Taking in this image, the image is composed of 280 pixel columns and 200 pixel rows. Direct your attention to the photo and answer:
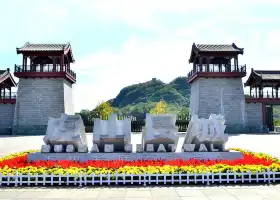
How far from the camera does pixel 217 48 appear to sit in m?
29.0

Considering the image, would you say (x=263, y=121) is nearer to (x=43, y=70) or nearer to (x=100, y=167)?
(x=43, y=70)

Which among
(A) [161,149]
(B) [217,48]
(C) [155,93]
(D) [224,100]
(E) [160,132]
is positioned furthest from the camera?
(C) [155,93]

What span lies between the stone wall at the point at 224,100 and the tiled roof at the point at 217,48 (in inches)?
115

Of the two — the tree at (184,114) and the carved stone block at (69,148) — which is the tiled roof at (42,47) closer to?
the tree at (184,114)

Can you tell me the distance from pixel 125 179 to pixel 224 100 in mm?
23173

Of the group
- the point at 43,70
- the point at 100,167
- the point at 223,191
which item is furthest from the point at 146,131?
the point at 43,70

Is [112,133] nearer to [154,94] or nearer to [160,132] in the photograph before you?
[160,132]

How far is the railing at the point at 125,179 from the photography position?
22.8 feet

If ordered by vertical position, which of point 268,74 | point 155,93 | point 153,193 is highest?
point 155,93

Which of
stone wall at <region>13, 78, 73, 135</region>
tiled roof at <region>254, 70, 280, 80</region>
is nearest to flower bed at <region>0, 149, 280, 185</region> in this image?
stone wall at <region>13, 78, 73, 135</region>

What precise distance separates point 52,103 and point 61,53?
4950mm

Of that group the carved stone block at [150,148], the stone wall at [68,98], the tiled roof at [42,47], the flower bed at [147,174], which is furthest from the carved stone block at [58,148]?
the tiled roof at [42,47]

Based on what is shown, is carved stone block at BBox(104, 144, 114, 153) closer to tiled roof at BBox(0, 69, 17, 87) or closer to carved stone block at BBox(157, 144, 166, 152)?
carved stone block at BBox(157, 144, 166, 152)

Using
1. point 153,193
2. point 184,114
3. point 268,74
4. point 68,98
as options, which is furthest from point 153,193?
point 184,114
